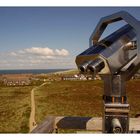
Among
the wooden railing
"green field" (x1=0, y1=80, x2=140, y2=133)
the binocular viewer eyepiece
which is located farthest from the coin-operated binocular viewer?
"green field" (x1=0, y1=80, x2=140, y2=133)

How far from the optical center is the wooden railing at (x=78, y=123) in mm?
2131

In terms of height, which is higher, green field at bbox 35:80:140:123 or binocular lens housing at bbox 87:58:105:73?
binocular lens housing at bbox 87:58:105:73

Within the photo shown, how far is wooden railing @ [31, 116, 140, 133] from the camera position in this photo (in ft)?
6.99

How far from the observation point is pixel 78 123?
225cm

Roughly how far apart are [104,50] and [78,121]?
912mm

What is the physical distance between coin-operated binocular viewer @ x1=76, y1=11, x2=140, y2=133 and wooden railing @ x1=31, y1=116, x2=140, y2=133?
1.90ft

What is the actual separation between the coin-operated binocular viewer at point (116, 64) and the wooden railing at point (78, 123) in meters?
0.58

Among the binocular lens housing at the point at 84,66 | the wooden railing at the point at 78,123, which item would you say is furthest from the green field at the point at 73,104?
the binocular lens housing at the point at 84,66

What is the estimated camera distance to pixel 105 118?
1563 mm

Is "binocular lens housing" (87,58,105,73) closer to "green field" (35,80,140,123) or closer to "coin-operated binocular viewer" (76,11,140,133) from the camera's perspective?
"coin-operated binocular viewer" (76,11,140,133)
